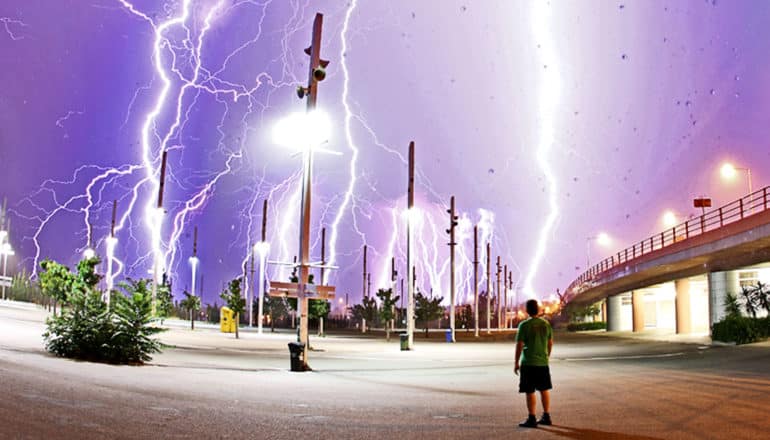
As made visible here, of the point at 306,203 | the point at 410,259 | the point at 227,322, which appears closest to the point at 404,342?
the point at 410,259

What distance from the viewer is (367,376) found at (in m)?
15.1

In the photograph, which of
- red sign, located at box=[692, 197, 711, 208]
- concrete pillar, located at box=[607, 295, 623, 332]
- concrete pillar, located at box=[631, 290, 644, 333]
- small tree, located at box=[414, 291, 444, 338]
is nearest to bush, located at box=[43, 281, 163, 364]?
small tree, located at box=[414, 291, 444, 338]

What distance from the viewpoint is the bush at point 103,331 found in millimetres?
14047

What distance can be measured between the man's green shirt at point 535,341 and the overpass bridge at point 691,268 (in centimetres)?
2117

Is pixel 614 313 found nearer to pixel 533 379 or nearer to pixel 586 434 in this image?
pixel 533 379

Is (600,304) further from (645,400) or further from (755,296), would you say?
(645,400)

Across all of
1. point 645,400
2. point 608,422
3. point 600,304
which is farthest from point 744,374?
point 600,304

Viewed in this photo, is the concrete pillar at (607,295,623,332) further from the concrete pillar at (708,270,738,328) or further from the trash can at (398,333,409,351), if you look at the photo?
the trash can at (398,333,409,351)

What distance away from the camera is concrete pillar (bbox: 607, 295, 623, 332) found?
5962cm

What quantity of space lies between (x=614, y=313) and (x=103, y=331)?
5264cm

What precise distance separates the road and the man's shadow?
21 millimetres

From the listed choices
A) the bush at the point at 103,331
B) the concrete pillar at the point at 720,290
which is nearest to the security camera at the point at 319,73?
the bush at the point at 103,331

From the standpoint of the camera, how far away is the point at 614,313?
197 ft

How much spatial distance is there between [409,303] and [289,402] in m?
18.4
